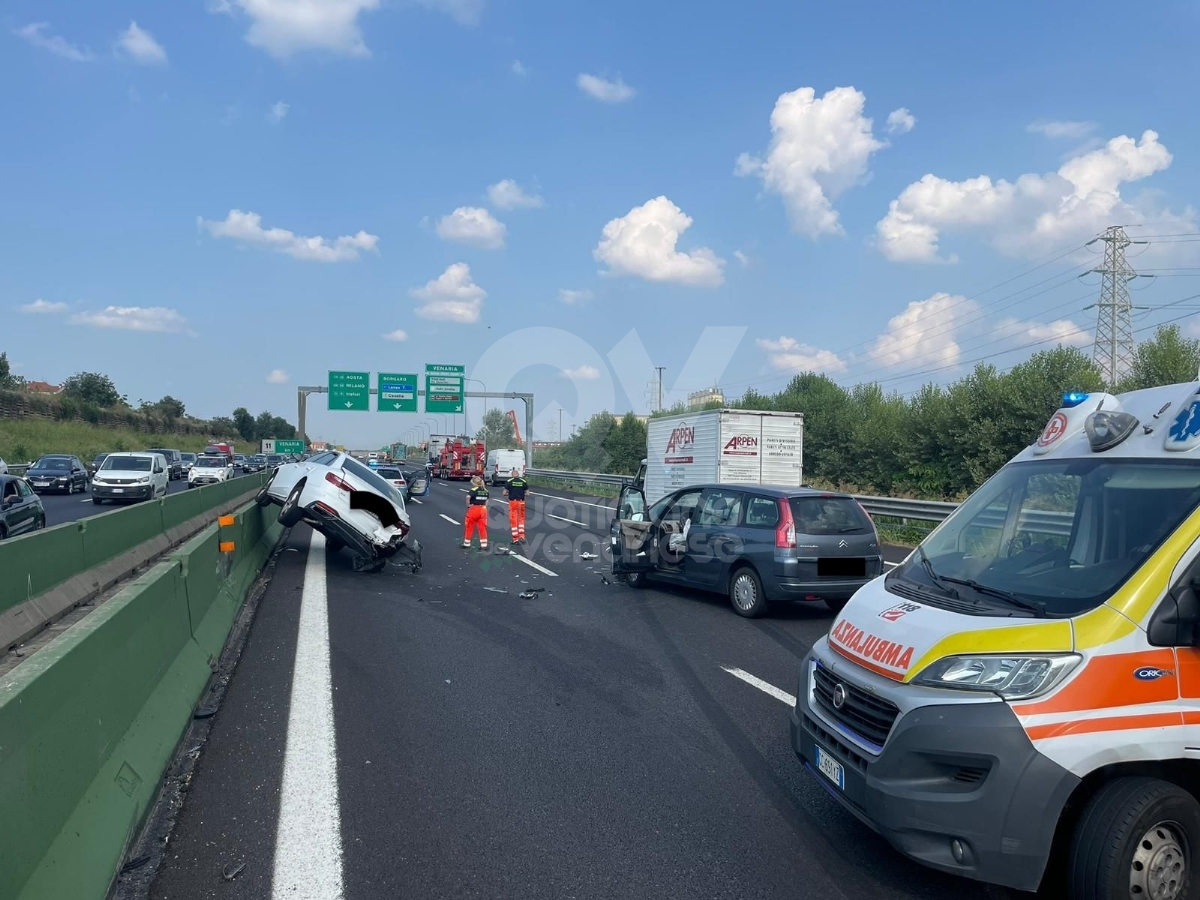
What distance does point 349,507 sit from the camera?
41.4 ft

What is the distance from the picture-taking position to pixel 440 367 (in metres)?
47.9

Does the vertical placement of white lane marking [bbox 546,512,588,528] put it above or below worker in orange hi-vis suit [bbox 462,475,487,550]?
below

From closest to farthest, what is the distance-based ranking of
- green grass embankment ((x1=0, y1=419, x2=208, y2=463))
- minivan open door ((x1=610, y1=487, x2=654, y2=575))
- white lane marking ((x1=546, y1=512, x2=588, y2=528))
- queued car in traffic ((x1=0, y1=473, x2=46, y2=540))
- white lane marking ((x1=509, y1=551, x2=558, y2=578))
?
1. minivan open door ((x1=610, y1=487, x2=654, y2=575))
2. white lane marking ((x1=509, y1=551, x2=558, y2=578))
3. queued car in traffic ((x1=0, y1=473, x2=46, y2=540))
4. white lane marking ((x1=546, y1=512, x2=588, y2=528))
5. green grass embankment ((x1=0, y1=419, x2=208, y2=463))

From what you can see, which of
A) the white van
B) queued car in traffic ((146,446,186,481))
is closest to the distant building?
the white van

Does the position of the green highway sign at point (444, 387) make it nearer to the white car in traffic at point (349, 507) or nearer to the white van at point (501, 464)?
the white van at point (501, 464)

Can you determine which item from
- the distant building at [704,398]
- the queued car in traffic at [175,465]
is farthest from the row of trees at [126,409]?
the distant building at [704,398]

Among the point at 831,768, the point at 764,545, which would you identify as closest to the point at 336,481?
the point at 764,545

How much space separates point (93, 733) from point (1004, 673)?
12.4 ft

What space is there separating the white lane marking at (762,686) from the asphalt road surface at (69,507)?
56.8 ft

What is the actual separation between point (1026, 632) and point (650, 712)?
3297 millimetres

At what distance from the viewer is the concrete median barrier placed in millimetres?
2746

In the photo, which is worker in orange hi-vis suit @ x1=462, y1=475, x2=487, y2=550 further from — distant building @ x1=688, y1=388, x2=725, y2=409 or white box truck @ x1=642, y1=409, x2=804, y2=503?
distant building @ x1=688, y1=388, x2=725, y2=409

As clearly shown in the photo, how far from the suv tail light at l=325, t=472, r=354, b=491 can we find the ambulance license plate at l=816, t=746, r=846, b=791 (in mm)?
9884

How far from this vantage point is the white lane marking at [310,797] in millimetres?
3668
